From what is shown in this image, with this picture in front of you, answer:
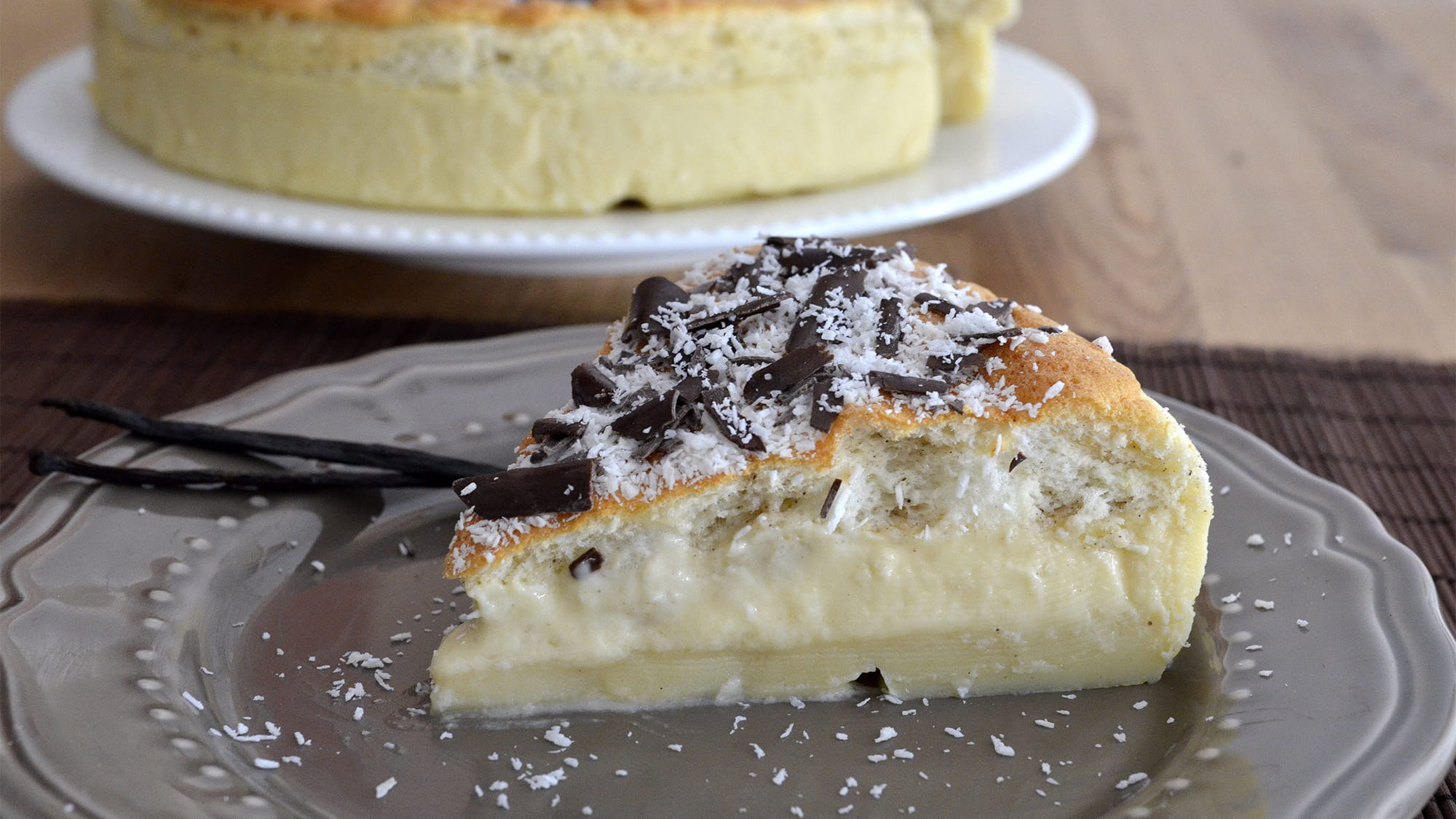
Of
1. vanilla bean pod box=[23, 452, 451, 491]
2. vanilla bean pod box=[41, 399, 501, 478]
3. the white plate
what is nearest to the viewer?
vanilla bean pod box=[23, 452, 451, 491]

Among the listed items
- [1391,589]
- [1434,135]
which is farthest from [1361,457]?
[1434,135]

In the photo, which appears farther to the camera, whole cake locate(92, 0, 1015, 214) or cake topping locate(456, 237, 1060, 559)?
whole cake locate(92, 0, 1015, 214)

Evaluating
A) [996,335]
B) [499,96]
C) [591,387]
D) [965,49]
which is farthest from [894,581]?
[965,49]

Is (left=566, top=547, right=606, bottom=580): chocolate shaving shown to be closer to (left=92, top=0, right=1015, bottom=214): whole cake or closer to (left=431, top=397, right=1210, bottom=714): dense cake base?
(left=431, top=397, right=1210, bottom=714): dense cake base

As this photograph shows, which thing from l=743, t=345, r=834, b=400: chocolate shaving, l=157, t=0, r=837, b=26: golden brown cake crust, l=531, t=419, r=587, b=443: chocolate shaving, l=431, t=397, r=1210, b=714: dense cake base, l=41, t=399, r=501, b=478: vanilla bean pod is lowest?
l=431, t=397, r=1210, b=714: dense cake base

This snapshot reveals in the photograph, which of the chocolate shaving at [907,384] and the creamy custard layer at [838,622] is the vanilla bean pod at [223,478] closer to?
the creamy custard layer at [838,622]

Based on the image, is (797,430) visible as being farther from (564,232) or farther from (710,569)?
(564,232)

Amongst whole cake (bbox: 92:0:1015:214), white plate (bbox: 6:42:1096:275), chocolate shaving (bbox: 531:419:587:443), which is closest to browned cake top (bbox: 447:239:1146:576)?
chocolate shaving (bbox: 531:419:587:443)

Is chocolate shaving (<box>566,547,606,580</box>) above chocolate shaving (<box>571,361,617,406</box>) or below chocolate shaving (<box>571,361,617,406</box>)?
below

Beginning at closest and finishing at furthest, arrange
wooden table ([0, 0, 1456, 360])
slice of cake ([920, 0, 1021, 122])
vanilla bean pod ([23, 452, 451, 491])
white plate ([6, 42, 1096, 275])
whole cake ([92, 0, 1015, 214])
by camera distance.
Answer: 1. vanilla bean pod ([23, 452, 451, 491])
2. white plate ([6, 42, 1096, 275])
3. whole cake ([92, 0, 1015, 214])
4. wooden table ([0, 0, 1456, 360])
5. slice of cake ([920, 0, 1021, 122])
